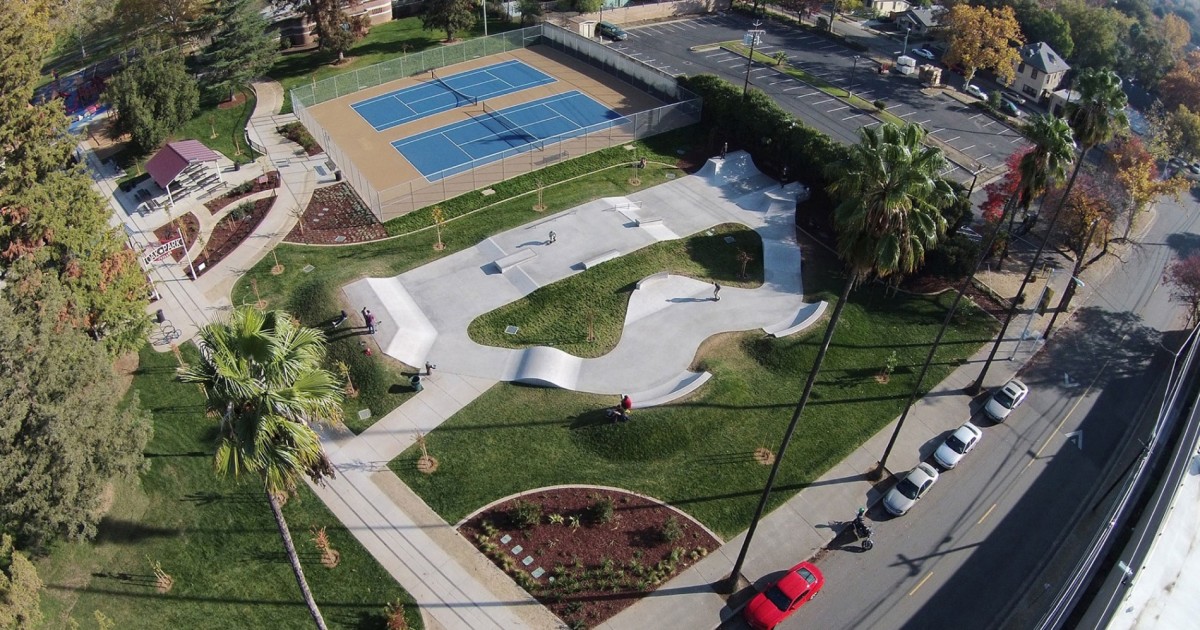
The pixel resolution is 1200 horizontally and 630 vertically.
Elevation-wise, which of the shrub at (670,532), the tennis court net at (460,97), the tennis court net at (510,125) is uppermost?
the tennis court net at (460,97)

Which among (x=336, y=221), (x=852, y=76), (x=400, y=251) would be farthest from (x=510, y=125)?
(x=852, y=76)

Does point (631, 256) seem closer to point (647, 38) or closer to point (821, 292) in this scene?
point (821, 292)

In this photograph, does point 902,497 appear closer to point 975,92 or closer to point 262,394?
point 262,394

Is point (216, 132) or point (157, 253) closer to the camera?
point (157, 253)

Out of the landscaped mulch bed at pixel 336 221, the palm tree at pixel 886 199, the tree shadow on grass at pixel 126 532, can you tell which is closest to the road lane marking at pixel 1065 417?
the palm tree at pixel 886 199

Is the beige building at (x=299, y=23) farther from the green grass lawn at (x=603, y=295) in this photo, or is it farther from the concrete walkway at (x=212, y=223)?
the green grass lawn at (x=603, y=295)
